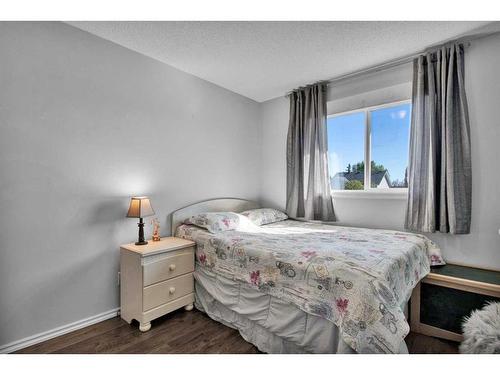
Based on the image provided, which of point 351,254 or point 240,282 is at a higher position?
point 351,254

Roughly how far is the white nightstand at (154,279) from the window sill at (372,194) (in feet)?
5.85

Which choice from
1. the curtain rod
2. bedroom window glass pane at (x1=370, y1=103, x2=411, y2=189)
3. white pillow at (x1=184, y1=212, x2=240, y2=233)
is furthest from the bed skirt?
the curtain rod

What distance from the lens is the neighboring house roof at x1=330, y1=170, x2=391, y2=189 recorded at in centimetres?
271

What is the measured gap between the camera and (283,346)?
1638 mm

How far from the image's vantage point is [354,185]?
290 cm

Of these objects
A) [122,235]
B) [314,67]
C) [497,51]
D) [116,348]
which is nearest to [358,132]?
[314,67]

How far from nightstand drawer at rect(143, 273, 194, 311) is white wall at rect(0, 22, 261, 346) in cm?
46

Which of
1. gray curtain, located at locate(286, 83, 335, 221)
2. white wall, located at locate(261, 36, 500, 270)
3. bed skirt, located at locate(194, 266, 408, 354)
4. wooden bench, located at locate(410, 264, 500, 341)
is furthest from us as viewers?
gray curtain, located at locate(286, 83, 335, 221)

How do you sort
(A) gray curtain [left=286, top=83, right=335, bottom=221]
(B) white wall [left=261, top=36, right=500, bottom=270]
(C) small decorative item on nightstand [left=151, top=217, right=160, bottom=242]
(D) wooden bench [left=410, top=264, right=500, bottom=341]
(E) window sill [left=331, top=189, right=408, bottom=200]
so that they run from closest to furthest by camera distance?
(D) wooden bench [left=410, top=264, right=500, bottom=341]
(B) white wall [left=261, top=36, right=500, bottom=270]
(C) small decorative item on nightstand [left=151, top=217, right=160, bottom=242]
(E) window sill [left=331, top=189, right=408, bottom=200]
(A) gray curtain [left=286, top=83, right=335, bottom=221]

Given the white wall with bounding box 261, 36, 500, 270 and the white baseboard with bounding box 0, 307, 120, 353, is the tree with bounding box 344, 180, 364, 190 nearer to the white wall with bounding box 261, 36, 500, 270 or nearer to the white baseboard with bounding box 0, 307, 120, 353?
the white wall with bounding box 261, 36, 500, 270

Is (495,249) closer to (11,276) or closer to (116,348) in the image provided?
(116,348)

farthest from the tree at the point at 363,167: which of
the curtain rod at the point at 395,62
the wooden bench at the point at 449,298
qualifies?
the wooden bench at the point at 449,298

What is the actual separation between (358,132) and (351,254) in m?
1.75

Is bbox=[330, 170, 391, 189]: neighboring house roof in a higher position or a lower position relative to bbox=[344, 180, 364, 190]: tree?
higher
